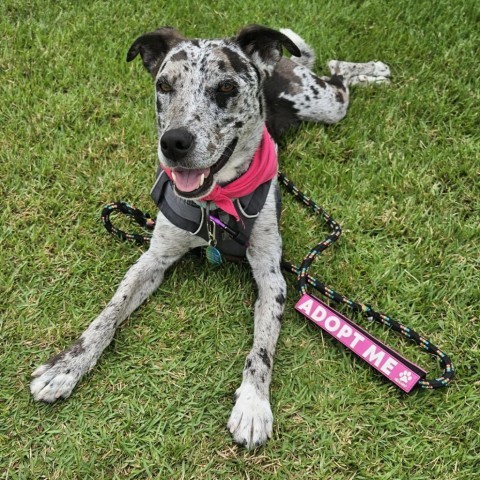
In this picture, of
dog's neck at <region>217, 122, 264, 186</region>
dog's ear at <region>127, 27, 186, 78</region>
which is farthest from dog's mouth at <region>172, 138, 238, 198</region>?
dog's ear at <region>127, 27, 186, 78</region>

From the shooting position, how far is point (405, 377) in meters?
3.07

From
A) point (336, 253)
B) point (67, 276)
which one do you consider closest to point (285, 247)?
point (336, 253)

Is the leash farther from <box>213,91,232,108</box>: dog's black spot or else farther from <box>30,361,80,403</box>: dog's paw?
<box>30,361,80,403</box>: dog's paw

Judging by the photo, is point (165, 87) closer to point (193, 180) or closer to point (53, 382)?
point (193, 180)

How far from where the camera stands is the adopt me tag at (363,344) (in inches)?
121

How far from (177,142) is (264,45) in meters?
1.05

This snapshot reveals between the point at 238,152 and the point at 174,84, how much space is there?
540mm

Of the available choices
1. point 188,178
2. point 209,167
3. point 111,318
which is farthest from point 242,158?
point 111,318

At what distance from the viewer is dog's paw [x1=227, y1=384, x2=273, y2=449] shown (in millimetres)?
2867

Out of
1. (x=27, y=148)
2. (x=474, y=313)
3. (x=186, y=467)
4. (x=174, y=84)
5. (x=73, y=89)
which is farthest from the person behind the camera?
(x=73, y=89)

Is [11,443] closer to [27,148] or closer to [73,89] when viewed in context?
[27,148]

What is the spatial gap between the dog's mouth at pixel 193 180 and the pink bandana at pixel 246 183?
0.12m

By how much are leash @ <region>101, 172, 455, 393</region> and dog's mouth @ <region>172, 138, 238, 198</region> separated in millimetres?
387

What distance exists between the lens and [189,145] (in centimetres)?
292
